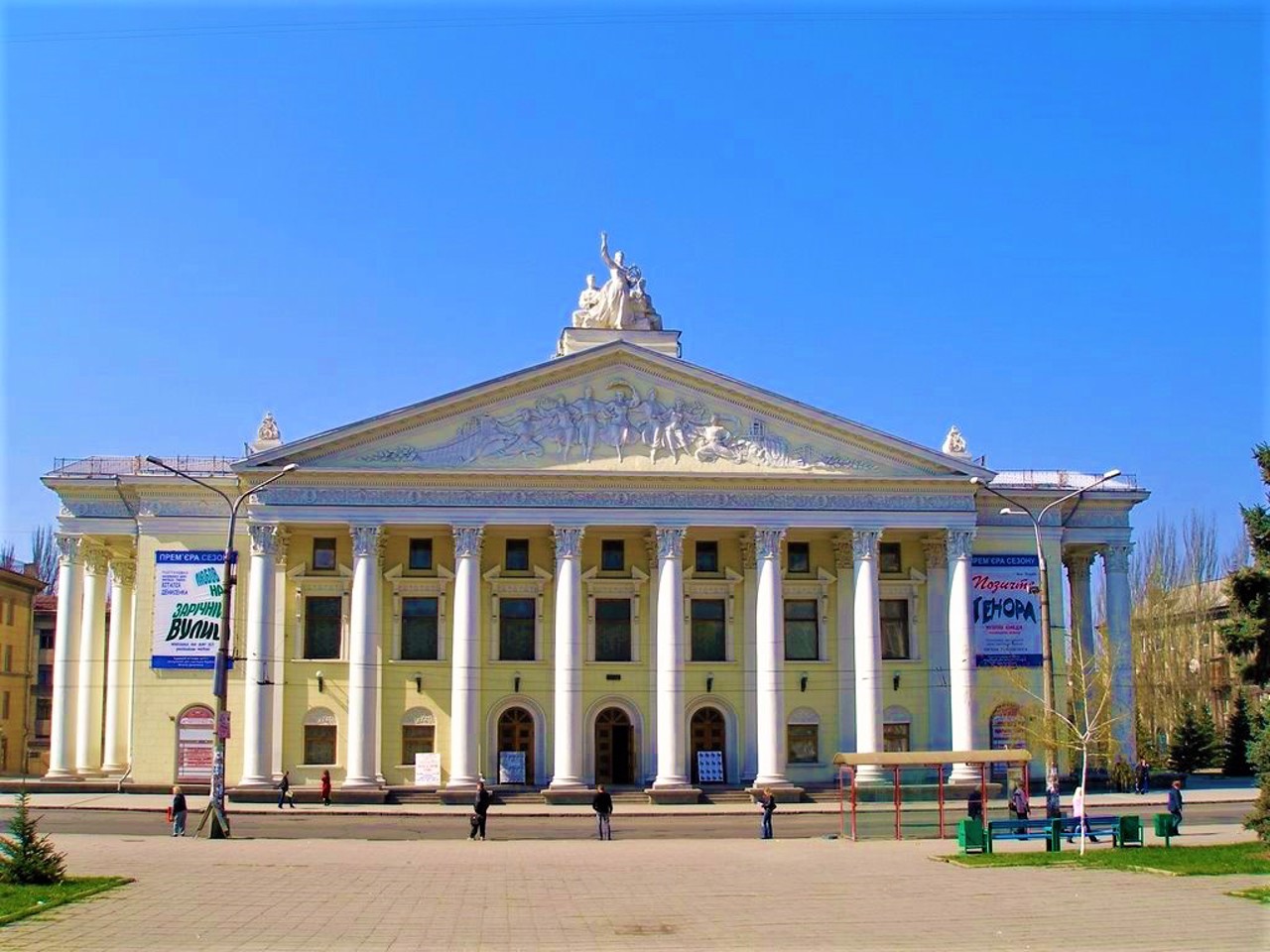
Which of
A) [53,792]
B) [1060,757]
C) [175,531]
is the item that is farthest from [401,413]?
[1060,757]

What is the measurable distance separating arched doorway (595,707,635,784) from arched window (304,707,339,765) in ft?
32.8

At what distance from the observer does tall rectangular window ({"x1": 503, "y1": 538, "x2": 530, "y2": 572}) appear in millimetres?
53344

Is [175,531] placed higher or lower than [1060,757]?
higher

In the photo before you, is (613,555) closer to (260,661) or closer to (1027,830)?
(260,661)

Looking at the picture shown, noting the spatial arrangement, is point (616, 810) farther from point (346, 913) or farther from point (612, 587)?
point (346, 913)

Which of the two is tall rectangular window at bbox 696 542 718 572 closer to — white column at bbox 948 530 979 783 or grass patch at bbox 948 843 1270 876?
white column at bbox 948 530 979 783

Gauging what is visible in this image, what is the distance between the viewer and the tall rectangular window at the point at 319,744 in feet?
169

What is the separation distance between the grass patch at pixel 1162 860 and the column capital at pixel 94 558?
3828 centimetres

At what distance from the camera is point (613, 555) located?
177 feet

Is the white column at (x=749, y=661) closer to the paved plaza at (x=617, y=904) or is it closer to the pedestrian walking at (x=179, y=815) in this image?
the paved plaza at (x=617, y=904)

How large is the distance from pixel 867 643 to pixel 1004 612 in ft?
21.0

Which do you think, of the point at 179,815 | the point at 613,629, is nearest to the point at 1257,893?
the point at 179,815

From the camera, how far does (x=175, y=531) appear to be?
52.0m

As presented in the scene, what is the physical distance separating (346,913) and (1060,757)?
128 feet
